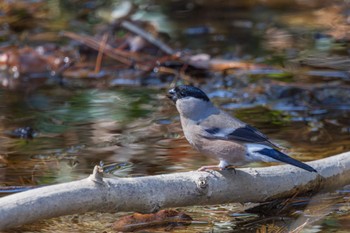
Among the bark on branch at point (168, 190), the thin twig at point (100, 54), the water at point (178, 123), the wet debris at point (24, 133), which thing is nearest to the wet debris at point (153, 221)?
the water at point (178, 123)

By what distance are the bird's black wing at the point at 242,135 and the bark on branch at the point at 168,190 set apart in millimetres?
163

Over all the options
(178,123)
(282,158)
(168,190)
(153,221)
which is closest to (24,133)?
(178,123)

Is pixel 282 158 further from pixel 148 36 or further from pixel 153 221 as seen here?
pixel 148 36

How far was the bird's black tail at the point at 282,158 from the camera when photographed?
159 inches

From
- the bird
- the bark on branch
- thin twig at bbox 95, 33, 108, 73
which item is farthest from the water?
thin twig at bbox 95, 33, 108, 73

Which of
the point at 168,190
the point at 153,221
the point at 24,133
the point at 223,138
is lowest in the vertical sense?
the point at 153,221

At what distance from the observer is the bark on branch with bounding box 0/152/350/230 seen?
3.46 metres

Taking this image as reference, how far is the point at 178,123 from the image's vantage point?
6711 millimetres

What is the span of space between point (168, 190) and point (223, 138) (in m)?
0.65

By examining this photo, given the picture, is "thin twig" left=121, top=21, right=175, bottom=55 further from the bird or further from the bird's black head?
the bird

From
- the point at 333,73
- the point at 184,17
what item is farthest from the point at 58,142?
the point at 184,17

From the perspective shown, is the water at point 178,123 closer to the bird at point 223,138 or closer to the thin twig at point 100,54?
the bird at point 223,138

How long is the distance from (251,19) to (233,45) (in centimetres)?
135

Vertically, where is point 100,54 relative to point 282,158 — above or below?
above
